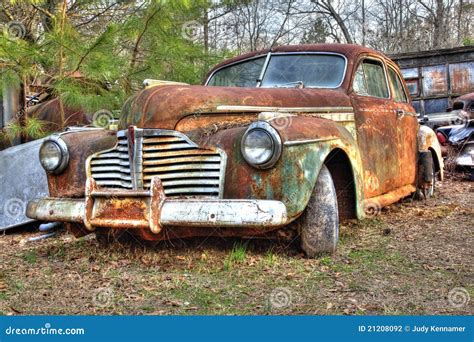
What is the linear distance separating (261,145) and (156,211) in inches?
30.3

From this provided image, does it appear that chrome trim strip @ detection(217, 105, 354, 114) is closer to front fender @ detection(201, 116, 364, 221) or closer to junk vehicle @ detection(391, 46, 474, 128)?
front fender @ detection(201, 116, 364, 221)

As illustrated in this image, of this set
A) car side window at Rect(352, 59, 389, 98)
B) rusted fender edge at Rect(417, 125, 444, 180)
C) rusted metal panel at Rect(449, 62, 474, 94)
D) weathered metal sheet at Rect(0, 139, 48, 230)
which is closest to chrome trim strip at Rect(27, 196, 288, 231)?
car side window at Rect(352, 59, 389, 98)

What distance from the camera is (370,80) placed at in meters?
5.28

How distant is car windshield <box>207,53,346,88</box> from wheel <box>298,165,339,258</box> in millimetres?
1353

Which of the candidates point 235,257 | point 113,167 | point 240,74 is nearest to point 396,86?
point 240,74

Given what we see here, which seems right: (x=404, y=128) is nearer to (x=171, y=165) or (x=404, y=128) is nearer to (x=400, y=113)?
(x=400, y=113)

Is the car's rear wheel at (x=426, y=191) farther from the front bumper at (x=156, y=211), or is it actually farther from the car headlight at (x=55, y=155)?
the car headlight at (x=55, y=155)

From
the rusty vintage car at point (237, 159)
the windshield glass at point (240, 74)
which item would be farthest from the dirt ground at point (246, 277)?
the windshield glass at point (240, 74)

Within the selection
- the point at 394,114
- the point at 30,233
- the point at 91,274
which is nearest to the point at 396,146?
the point at 394,114

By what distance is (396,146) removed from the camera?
5523 mm

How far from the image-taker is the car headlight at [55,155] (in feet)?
14.1

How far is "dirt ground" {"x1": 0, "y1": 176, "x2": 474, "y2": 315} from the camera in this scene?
2895 mm

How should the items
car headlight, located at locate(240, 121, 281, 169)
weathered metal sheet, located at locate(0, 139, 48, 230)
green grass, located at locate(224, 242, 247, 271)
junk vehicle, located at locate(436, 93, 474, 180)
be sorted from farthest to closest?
junk vehicle, located at locate(436, 93, 474, 180), weathered metal sheet, located at locate(0, 139, 48, 230), green grass, located at locate(224, 242, 247, 271), car headlight, located at locate(240, 121, 281, 169)

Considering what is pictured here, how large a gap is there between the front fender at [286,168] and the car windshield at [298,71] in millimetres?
1173
